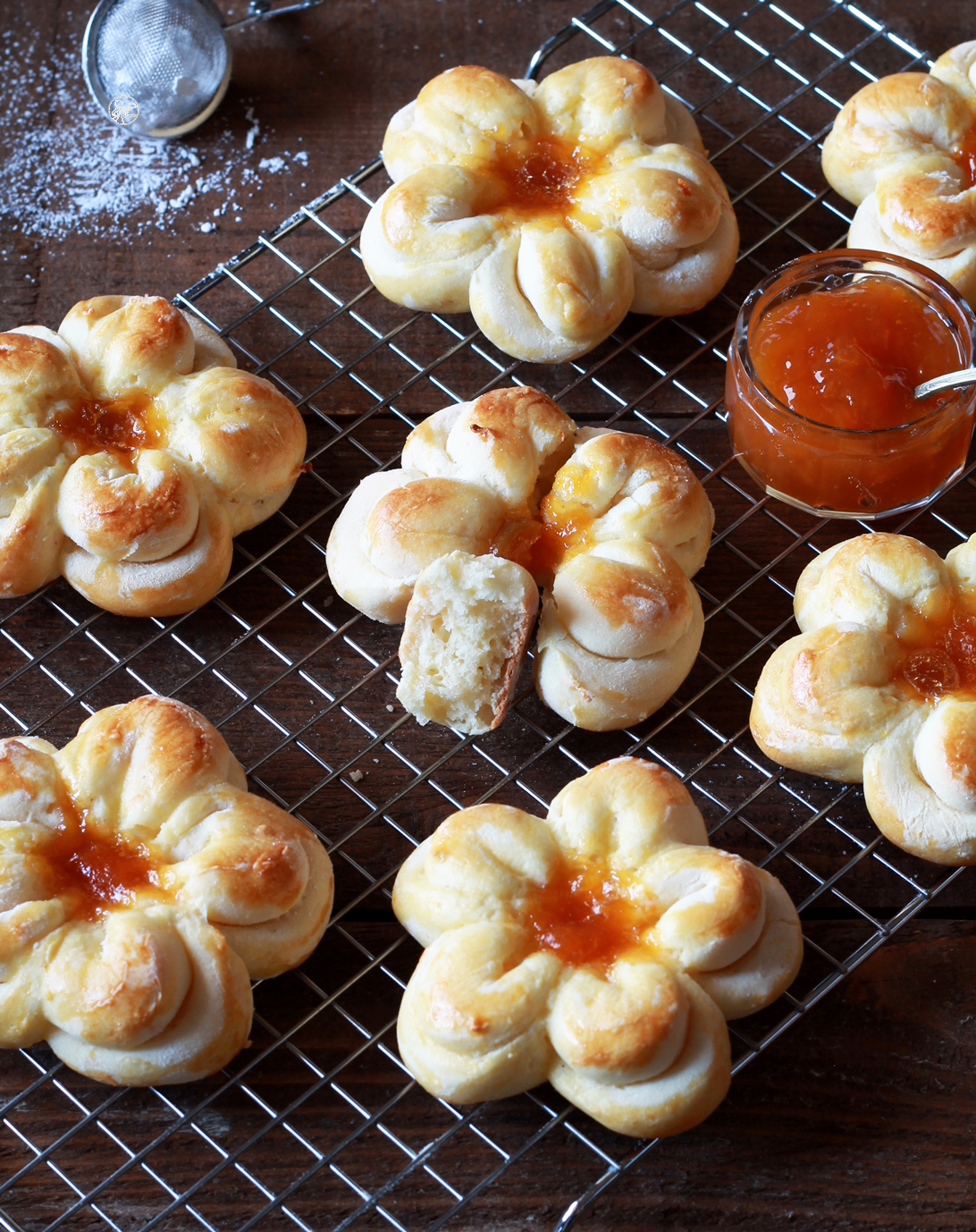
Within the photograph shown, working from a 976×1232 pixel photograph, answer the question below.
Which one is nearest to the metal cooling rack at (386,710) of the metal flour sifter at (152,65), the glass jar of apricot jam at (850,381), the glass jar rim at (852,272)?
the glass jar of apricot jam at (850,381)

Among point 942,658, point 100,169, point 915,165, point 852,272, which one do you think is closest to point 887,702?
point 942,658

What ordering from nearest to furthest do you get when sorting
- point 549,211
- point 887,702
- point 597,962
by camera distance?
point 597,962, point 887,702, point 549,211

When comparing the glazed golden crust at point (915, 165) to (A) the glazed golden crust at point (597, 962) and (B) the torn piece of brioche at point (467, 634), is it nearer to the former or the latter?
(B) the torn piece of brioche at point (467, 634)

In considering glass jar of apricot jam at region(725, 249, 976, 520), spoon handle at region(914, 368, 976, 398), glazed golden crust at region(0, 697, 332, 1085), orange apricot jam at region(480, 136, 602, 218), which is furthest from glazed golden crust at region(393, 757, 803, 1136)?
orange apricot jam at region(480, 136, 602, 218)

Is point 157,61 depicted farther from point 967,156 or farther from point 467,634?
point 967,156

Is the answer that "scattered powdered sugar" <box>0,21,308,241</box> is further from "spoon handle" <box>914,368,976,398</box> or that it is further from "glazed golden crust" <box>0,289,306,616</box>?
"spoon handle" <box>914,368,976,398</box>

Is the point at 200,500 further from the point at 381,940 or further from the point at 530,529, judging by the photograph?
the point at 381,940
